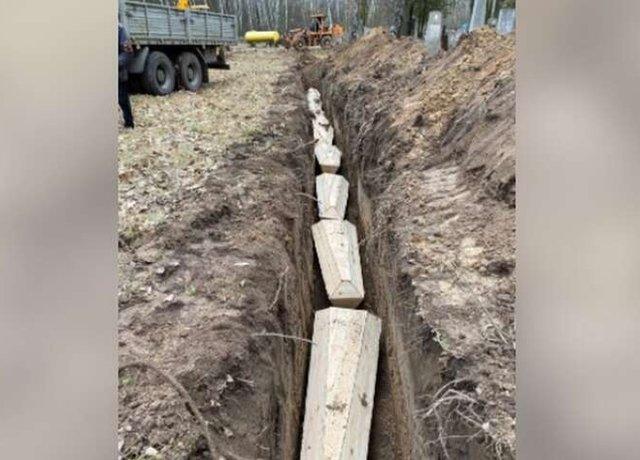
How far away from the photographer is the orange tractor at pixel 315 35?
692cm

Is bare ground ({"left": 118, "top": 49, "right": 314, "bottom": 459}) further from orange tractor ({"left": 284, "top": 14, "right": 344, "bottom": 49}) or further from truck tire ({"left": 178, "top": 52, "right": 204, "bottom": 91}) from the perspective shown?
orange tractor ({"left": 284, "top": 14, "right": 344, "bottom": 49})

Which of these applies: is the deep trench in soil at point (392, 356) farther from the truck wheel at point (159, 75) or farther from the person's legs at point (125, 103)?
the truck wheel at point (159, 75)

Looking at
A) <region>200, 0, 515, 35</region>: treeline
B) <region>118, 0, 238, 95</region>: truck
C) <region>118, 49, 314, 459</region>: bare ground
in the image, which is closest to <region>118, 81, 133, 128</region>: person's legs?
<region>118, 49, 314, 459</region>: bare ground

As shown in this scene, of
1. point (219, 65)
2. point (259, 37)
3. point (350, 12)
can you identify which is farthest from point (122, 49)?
point (259, 37)

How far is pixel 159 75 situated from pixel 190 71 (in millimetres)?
1432

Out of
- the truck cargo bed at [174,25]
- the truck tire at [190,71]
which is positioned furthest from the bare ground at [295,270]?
the truck cargo bed at [174,25]

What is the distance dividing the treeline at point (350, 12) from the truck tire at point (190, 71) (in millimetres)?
1041

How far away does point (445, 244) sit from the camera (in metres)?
3.19
